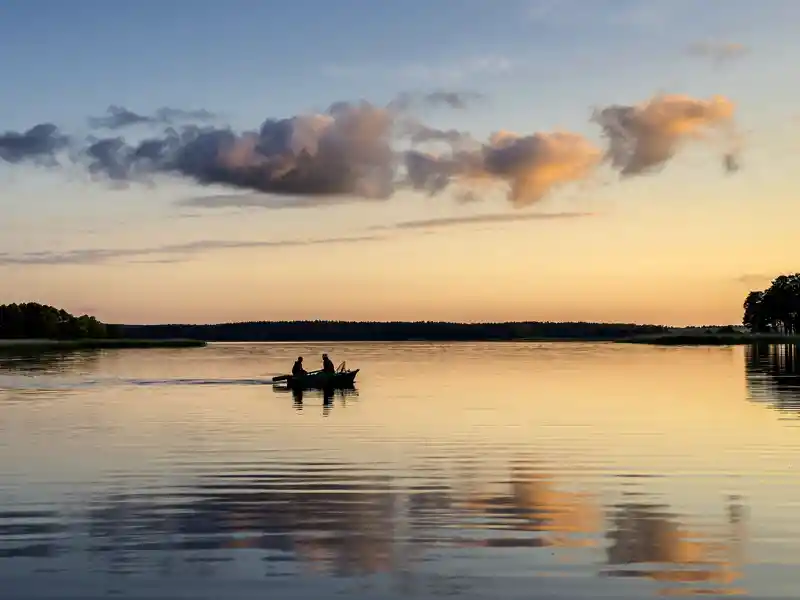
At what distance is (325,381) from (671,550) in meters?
47.5

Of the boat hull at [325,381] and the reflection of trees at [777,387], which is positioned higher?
the boat hull at [325,381]

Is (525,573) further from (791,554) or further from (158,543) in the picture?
(158,543)

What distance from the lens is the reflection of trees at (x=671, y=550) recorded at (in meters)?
15.6

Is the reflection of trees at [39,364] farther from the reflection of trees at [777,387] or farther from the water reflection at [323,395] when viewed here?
the reflection of trees at [777,387]

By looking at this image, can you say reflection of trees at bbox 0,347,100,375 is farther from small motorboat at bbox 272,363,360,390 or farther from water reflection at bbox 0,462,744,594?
water reflection at bbox 0,462,744,594

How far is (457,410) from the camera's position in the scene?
48656 millimetres

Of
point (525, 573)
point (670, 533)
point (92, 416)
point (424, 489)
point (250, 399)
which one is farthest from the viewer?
point (250, 399)

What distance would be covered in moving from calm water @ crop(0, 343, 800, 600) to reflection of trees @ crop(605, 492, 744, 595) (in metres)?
0.07

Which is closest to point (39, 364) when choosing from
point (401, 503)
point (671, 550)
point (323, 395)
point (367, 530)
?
point (323, 395)

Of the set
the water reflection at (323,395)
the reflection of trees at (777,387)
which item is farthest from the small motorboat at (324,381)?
the reflection of trees at (777,387)

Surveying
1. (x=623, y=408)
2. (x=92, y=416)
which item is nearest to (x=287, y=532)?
(x=92, y=416)

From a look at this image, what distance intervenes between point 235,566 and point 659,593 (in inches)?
249

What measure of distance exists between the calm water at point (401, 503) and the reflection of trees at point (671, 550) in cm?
7

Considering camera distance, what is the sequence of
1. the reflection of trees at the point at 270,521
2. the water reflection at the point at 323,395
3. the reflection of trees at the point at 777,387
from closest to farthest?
the reflection of trees at the point at 270,521, the reflection of trees at the point at 777,387, the water reflection at the point at 323,395
